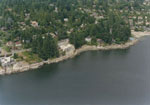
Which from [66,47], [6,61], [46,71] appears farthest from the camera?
[66,47]

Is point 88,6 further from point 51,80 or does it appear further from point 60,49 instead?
point 51,80

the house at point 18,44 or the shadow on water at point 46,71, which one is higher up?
the house at point 18,44

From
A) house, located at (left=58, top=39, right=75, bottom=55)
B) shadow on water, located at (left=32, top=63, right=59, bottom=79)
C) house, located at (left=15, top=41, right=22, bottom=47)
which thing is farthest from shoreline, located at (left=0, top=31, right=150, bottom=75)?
house, located at (left=15, top=41, right=22, bottom=47)

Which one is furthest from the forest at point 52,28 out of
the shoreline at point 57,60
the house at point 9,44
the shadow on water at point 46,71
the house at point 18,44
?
the shadow on water at point 46,71

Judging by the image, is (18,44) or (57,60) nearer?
(57,60)

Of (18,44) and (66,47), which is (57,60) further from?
(18,44)

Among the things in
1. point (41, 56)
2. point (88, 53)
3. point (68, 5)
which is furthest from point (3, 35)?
point (68, 5)

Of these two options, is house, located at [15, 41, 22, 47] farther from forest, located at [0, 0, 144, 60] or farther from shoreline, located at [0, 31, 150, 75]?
shoreline, located at [0, 31, 150, 75]

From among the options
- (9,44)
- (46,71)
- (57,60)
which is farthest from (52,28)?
Result: (46,71)

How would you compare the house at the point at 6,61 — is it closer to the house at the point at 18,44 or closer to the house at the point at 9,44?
the house at the point at 9,44
